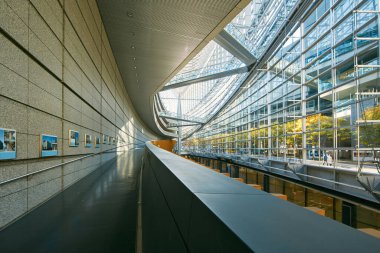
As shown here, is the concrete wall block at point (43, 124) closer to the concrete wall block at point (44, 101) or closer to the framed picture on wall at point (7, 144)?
the concrete wall block at point (44, 101)

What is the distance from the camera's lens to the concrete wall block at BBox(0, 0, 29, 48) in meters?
3.74

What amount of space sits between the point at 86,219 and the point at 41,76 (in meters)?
2.86

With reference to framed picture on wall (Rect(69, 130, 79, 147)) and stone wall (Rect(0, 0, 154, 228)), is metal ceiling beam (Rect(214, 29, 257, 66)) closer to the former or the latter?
stone wall (Rect(0, 0, 154, 228))

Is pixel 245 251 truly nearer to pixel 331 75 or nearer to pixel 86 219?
pixel 86 219

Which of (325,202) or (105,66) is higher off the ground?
(105,66)

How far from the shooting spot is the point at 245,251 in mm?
812

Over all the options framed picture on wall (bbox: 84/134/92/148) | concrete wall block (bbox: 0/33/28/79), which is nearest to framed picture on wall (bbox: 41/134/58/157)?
concrete wall block (bbox: 0/33/28/79)

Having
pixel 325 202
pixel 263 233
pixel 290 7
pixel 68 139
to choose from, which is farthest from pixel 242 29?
pixel 263 233

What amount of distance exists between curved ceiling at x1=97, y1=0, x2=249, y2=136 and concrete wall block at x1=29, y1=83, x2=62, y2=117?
5532 mm

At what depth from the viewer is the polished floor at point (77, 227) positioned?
9.66ft

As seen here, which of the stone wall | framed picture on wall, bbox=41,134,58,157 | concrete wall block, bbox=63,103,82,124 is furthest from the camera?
concrete wall block, bbox=63,103,82,124

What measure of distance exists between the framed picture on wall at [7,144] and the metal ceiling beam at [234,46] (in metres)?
14.4

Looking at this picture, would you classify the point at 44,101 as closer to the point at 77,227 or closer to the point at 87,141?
the point at 77,227

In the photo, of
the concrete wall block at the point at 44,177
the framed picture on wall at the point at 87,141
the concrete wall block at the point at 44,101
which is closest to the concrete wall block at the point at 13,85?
the concrete wall block at the point at 44,101
